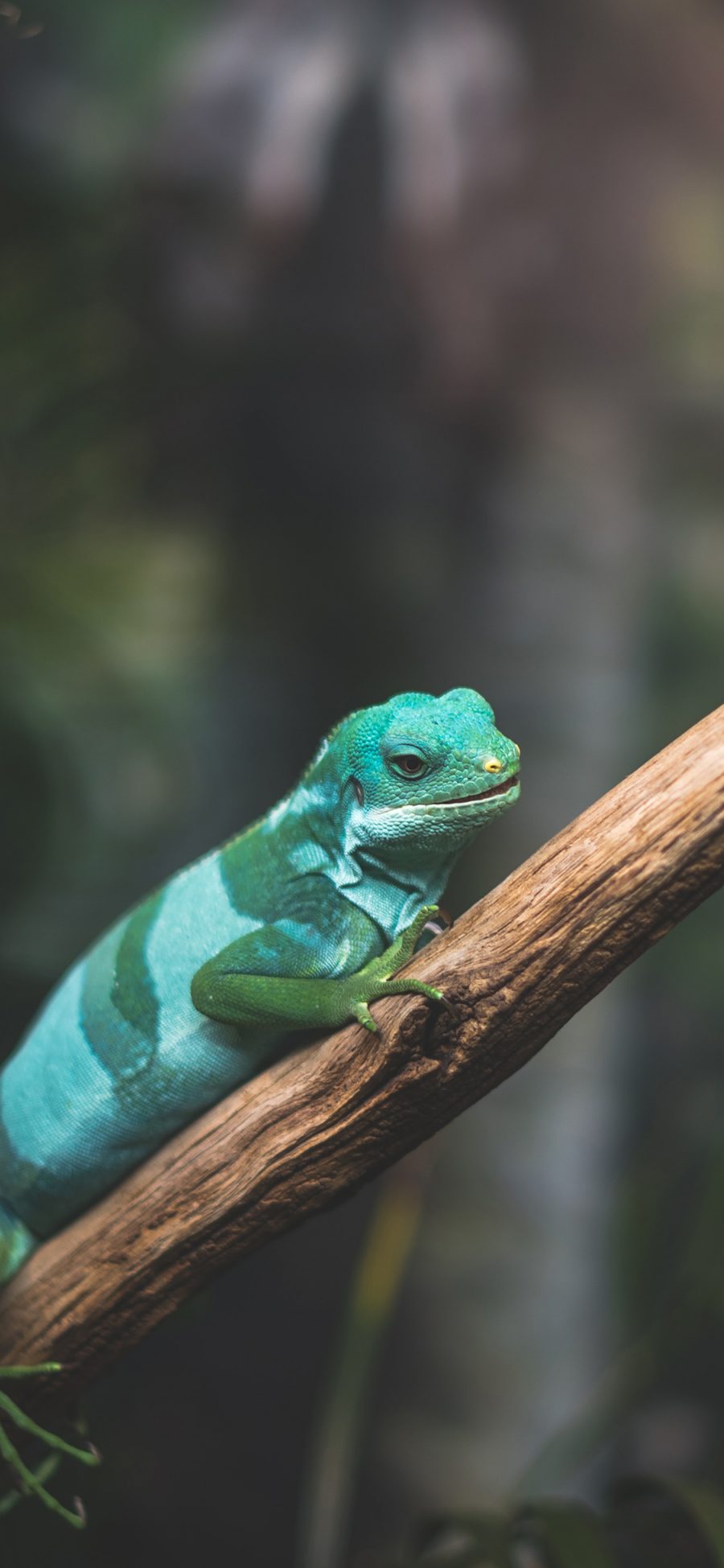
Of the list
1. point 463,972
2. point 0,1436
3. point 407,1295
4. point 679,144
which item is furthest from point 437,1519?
point 679,144

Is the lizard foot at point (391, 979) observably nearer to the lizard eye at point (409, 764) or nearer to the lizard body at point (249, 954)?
the lizard body at point (249, 954)

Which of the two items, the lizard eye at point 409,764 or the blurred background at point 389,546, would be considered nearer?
the lizard eye at point 409,764

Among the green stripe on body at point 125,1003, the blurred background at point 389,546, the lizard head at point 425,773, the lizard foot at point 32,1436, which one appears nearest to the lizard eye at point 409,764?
the lizard head at point 425,773

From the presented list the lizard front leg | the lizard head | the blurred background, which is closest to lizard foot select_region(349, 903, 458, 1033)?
the lizard front leg

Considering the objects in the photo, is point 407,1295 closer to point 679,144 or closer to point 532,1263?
point 532,1263

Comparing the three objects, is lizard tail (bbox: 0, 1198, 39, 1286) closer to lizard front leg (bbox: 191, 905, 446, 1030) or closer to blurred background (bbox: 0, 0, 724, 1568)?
lizard front leg (bbox: 191, 905, 446, 1030)

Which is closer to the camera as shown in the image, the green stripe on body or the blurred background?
the green stripe on body
